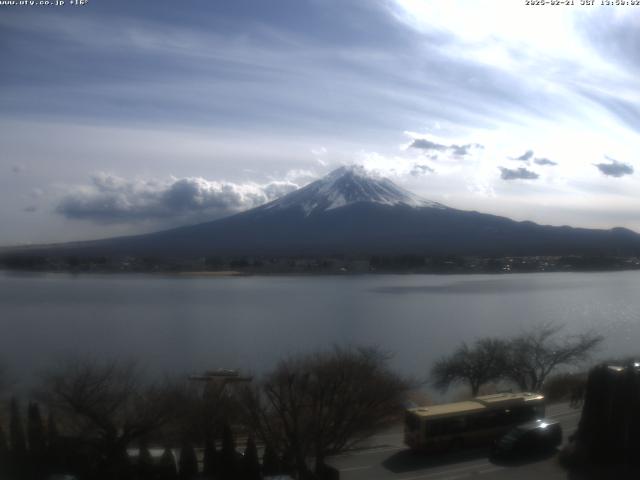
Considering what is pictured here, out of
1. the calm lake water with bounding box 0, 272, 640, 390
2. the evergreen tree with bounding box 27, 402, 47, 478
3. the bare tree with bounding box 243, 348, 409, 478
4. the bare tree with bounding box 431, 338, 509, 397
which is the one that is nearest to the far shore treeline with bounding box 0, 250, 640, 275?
the calm lake water with bounding box 0, 272, 640, 390

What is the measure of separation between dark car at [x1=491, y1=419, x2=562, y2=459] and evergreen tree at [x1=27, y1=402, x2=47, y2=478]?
2.86 meters

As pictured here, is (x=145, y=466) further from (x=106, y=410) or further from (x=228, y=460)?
(x=106, y=410)

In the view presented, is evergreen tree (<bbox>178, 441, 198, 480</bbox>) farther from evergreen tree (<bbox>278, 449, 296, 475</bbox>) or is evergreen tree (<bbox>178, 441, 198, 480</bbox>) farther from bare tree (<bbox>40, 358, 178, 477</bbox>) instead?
evergreen tree (<bbox>278, 449, 296, 475</bbox>)

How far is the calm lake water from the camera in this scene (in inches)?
375

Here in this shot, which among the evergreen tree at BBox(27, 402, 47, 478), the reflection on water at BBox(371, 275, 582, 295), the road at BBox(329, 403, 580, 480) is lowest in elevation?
the road at BBox(329, 403, 580, 480)

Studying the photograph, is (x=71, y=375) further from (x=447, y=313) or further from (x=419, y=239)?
(x=419, y=239)

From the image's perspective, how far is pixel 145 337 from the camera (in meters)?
11.2

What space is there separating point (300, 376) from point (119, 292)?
592 inches

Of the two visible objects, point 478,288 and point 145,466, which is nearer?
point 145,466

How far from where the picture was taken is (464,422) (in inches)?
193

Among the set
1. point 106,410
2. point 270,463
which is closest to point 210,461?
point 270,463

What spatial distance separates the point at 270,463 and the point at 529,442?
1677 millimetres

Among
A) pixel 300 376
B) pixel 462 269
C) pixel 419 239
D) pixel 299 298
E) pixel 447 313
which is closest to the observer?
pixel 300 376

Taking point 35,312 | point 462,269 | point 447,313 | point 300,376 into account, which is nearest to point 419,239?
point 462,269
